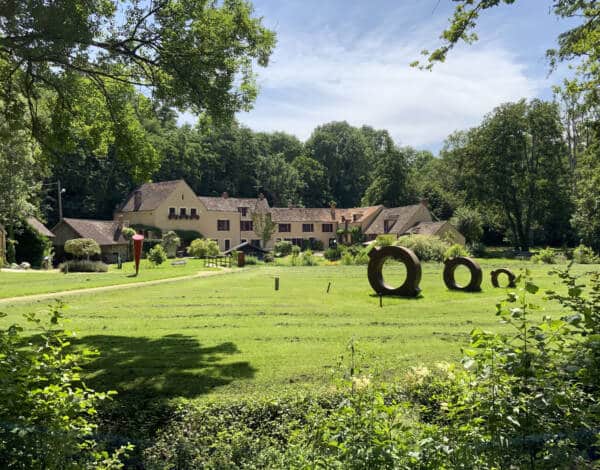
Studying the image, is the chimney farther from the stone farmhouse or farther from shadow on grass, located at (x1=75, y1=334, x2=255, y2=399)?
shadow on grass, located at (x1=75, y1=334, x2=255, y2=399)

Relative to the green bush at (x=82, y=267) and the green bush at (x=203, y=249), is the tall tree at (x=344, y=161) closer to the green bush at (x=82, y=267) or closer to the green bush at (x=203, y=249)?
the green bush at (x=203, y=249)

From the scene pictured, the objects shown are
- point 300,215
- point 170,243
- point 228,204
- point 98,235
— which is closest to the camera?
point 98,235

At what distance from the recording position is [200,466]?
20.3 feet

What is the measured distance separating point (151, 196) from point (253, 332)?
5162 centimetres

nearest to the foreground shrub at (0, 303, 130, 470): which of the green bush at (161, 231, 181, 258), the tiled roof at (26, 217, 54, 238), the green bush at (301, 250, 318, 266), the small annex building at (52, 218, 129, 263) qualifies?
the green bush at (301, 250, 318, 266)

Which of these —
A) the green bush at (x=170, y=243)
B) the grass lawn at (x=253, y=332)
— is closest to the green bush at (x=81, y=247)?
the green bush at (x=170, y=243)

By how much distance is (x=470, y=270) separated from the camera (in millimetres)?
22688

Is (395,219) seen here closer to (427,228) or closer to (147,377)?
(427,228)

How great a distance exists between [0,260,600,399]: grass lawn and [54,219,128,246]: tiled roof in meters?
28.3

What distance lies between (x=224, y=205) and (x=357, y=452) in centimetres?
6387

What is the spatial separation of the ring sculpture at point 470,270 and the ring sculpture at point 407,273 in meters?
2.70

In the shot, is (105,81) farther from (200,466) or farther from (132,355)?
(200,466)

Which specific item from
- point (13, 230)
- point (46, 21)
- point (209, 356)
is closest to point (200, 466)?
point (209, 356)

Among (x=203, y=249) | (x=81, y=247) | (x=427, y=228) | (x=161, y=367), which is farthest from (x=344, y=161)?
(x=161, y=367)
